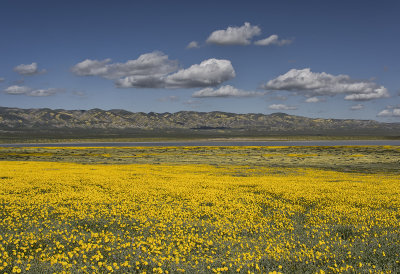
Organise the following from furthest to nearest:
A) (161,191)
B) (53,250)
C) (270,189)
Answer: (270,189) < (161,191) < (53,250)

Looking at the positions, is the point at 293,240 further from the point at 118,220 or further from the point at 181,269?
the point at 118,220

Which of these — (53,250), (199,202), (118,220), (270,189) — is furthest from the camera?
(270,189)

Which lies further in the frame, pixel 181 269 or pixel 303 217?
pixel 303 217

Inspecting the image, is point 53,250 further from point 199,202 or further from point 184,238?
point 199,202

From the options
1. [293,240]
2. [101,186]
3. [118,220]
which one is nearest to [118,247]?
[118,220]

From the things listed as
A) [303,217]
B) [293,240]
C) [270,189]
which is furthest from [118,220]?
[270,189]

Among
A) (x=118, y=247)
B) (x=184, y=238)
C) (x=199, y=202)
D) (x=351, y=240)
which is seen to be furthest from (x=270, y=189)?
(x=118, y=247)

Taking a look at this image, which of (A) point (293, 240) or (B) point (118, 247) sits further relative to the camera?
(A) point (293, 240)

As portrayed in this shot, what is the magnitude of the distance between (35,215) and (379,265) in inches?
505

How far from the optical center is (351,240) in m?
10.8

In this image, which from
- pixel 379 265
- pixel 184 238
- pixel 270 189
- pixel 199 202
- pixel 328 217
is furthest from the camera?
pixel 270 189

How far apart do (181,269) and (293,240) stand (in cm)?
454

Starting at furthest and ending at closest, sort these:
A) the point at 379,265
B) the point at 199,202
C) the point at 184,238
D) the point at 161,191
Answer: the point at 161,191 → the point at 199,202 → the point at 184,238 → the point at 379,265

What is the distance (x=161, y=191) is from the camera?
1927cm
